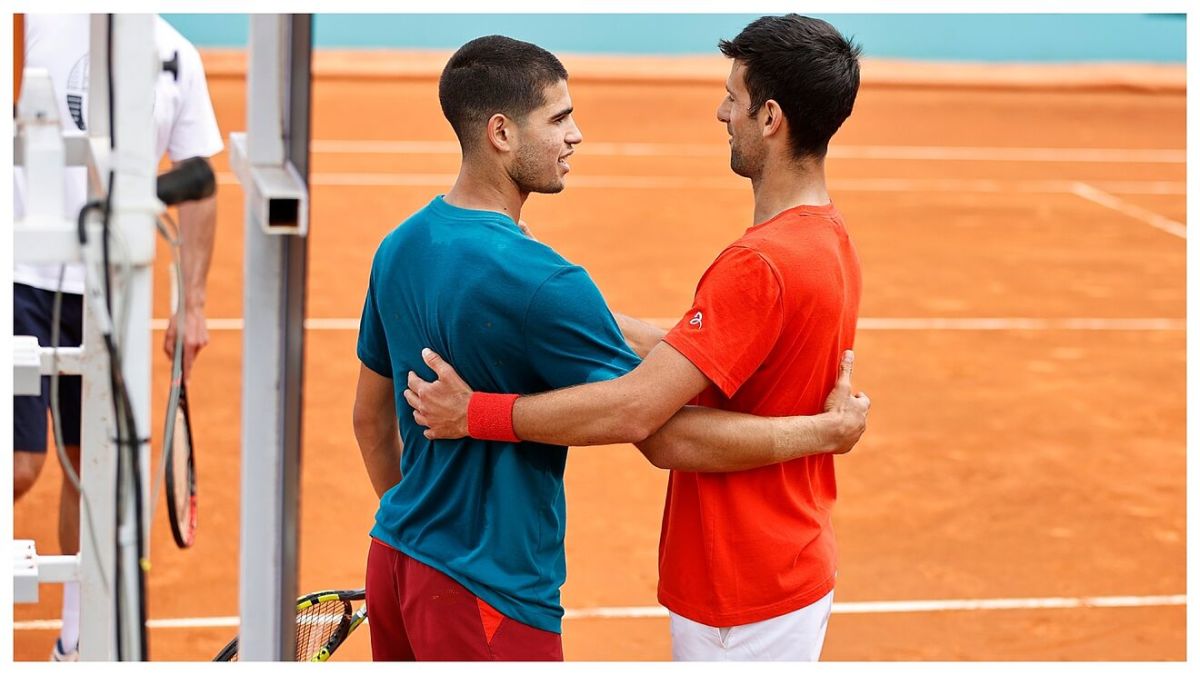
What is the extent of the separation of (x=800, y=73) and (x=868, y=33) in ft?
71.8

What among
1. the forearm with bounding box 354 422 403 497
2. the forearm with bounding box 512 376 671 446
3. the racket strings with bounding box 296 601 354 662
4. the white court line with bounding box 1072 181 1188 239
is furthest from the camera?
the white court line with bounding box 1072 181 1188 239

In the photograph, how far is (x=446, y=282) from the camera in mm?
2869

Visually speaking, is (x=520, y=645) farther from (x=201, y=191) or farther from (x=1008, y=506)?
(x=1008, y=506)

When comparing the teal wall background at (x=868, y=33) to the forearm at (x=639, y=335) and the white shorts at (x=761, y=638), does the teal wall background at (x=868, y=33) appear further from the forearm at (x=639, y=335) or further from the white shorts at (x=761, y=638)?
the white shorts at (x=761, y=638)

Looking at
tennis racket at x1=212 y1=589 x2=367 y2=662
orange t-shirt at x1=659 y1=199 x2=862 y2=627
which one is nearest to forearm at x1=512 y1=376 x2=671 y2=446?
orange t-shirt at x1=659 y1=199 x2=862 y2=627

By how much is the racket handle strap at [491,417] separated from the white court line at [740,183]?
1157 centimetres

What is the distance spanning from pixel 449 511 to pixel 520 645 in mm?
292

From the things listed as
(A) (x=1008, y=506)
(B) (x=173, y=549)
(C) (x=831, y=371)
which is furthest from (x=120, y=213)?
(A) (x=1008, y=506)

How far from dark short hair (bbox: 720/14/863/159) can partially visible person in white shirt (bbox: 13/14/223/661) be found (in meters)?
Result: 2.00

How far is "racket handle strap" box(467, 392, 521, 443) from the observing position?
2.83 metres

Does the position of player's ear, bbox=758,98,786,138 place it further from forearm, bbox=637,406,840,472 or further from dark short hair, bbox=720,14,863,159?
forearm, bbox=637,406,840,472

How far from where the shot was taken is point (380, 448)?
3.34 m

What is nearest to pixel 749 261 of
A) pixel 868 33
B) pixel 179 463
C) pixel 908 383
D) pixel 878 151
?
pixel 179 463

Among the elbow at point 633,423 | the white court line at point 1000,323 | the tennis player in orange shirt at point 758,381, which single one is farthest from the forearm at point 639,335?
the white court line at point 1000,323
